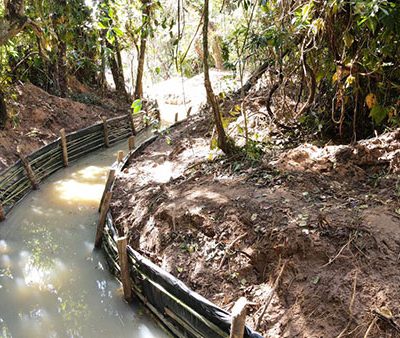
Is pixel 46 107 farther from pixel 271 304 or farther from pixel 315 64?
pixel 271 304

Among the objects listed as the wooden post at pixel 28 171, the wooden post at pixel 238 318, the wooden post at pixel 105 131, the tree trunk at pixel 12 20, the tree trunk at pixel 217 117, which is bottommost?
the wooden post at pixel 105 131

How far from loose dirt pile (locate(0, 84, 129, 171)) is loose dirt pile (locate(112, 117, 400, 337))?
4237mm

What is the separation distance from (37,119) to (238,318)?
29.8 ft

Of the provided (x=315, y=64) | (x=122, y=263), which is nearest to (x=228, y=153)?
(x=315, y=64)

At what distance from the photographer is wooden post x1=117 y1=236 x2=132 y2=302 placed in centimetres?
469

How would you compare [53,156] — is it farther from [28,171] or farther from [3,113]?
[3,113]

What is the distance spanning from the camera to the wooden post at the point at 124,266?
4.69 meters

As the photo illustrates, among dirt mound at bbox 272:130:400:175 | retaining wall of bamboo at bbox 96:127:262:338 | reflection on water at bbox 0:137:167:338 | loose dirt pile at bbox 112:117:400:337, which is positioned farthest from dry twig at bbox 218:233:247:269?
dirt mound at bbox 272:130:400:175

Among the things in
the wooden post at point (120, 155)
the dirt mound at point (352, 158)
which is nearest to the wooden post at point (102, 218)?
the wooden post at point (120, 155)

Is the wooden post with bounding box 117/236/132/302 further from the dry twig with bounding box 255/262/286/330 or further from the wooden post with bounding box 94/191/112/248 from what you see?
the dry twig with bounding box 255/262/286/330

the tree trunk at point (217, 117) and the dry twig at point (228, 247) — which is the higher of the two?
the tree trunk at point (217, 117)

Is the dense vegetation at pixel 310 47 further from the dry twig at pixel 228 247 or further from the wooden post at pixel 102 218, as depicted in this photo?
the dry twig at pixel 228 247

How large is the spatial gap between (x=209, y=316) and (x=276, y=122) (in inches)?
157

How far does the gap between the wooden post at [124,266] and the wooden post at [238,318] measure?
1.90 metres
